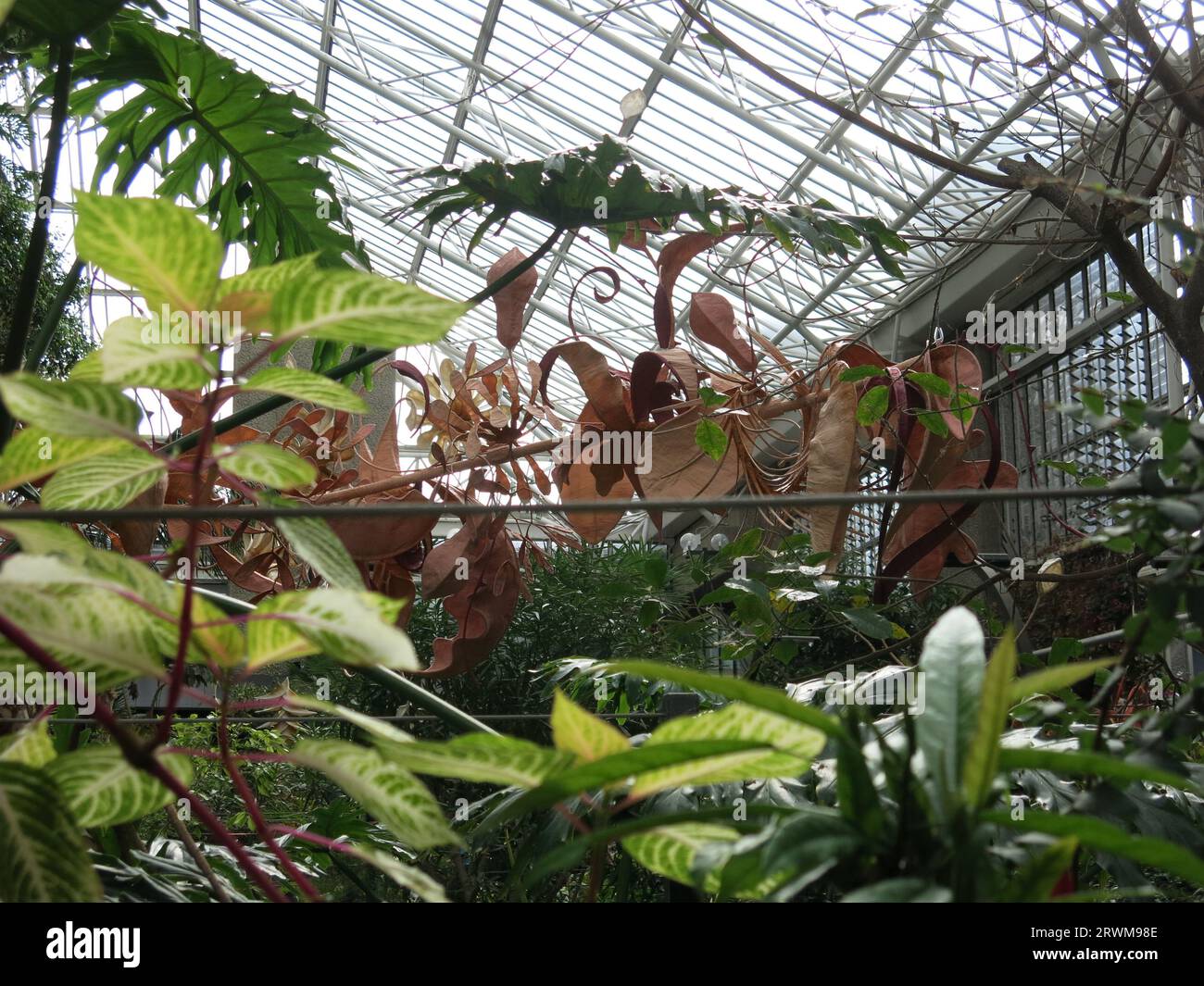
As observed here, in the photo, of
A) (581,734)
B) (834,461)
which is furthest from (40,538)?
(834,461)

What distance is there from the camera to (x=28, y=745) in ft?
1.70

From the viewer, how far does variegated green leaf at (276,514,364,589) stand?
471 mm

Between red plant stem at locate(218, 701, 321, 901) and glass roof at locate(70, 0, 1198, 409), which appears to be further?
glass roof at locate(70, 0, 1198, 409)

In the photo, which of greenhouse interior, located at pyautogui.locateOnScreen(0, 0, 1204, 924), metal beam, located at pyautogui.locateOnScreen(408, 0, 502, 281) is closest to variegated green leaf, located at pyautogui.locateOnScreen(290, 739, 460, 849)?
greenhouse interior, located at pyautogui.locateOnScreen(0, 0, 1204, 924)

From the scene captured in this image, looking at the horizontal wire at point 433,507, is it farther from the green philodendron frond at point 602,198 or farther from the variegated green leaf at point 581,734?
the green philodendron frond at point 602,198

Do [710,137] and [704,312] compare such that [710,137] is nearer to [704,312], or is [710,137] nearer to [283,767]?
[283,767]

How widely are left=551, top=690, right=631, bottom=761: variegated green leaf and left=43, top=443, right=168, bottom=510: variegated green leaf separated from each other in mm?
214

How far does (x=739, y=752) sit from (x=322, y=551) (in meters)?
0.20

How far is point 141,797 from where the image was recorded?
51 centimetres

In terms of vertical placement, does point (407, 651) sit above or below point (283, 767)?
above

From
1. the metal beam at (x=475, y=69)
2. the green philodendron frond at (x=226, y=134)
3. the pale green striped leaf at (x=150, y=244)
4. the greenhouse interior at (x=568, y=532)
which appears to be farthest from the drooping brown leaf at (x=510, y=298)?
the metal beam at (x=475, y=69)

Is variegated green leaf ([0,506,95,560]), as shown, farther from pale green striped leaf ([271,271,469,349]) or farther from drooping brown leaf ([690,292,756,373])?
drooping brown leaf ([690,292,756,373])
